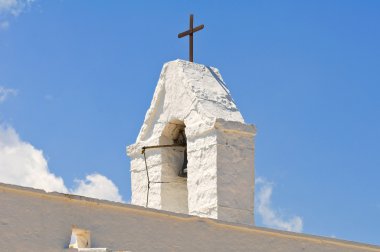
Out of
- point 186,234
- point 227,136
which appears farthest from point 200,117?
point 186,234

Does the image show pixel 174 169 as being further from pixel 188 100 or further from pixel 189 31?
pixel 189 31

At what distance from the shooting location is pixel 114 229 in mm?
10055

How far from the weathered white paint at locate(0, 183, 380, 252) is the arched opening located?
1.97m

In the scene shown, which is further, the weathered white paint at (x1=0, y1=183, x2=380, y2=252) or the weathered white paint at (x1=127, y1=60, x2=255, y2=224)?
the weathered white paint at (x1=127, y1=60, x2=255, y2=224)

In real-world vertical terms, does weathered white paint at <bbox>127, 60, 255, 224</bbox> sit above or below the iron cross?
below

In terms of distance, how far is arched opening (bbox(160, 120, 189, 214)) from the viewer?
506 inches

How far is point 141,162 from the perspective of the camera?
43.7 feet

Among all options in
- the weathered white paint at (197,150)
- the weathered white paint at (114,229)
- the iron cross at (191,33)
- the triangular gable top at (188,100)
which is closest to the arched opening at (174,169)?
the weathered white paint at (197,150)

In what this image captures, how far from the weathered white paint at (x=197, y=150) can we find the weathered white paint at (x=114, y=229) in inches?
40.4

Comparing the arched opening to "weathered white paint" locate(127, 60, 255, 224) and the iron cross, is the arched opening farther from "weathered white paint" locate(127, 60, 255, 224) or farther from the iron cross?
the iron cross

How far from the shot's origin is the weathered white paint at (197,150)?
1212cm

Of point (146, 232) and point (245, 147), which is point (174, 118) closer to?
point (245, 147)

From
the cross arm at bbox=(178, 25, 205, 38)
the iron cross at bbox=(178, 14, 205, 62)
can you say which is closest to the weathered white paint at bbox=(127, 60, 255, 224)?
the iron cross at bbox=(178, 14, 205, 62)

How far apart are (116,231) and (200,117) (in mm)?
2634
